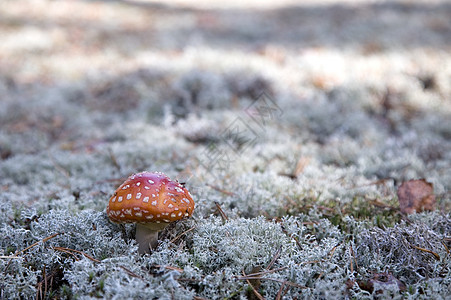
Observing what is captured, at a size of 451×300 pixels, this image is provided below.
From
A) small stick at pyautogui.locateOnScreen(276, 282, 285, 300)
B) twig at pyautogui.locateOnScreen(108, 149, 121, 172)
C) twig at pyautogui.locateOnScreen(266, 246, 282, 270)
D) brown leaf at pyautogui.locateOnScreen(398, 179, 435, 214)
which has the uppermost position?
brown leaf at pyautogui.locateOnScreen(398, 179, 435, 214)

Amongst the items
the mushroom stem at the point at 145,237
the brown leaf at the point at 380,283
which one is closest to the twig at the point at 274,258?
the brown leaf at the point at 380,283

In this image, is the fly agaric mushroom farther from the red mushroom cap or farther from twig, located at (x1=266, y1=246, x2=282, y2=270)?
twig, located at (x1=266, y1=246, x2=282, y2=270)

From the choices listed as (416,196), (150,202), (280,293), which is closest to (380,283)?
(280,293)

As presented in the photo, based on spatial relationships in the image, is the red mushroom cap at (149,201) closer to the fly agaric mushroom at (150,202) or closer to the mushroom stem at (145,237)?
the fly agaric mushroom at (150,202)

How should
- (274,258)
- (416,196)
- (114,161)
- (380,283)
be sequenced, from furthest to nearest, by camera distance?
(114,161) → (416,196) → (274,258) → (380,283)

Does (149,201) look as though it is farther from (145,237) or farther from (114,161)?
(114,161)

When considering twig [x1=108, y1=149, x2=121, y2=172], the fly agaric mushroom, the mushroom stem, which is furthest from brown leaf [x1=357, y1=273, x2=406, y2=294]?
twig [x1=108, y1=149, x2=121, y2=172]

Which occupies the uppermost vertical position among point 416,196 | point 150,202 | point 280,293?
point 150,202
